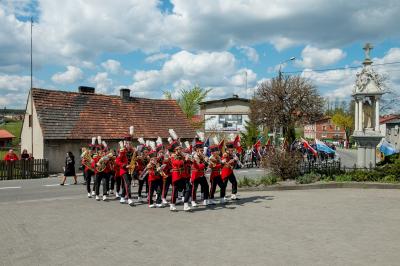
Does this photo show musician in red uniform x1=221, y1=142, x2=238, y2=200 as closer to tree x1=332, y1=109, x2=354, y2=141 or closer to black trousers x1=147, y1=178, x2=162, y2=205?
black trousers x1=147, y1=178, x2=162, y2=205

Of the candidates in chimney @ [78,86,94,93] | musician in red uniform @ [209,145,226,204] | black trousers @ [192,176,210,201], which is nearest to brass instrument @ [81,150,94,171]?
black trousers @ [192,176,210,201]

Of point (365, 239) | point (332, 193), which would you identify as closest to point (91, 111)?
point (332, 193)

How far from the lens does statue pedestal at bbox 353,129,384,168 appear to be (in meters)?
16.9

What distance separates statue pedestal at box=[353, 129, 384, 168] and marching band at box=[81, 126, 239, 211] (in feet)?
22.2

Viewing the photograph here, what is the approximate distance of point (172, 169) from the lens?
461 inches

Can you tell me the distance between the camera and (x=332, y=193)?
45.4 ft

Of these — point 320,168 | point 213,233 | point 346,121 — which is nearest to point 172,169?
point 213,233

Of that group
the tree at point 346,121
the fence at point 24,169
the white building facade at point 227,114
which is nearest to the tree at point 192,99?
the white building facade at point 227,114

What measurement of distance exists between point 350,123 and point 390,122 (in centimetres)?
3467

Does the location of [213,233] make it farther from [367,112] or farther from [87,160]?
[367,112]

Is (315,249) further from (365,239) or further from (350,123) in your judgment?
(350,123)

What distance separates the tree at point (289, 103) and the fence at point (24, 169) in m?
17.7

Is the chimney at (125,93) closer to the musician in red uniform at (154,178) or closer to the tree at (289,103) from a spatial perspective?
the tree at (289,103)

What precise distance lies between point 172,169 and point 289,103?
23.0 m
